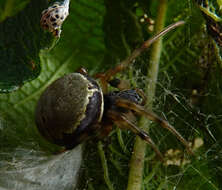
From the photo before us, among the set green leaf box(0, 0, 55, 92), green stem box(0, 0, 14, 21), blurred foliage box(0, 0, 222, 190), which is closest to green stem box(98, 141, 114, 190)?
blurred foliage box(0, 0, 222, 190)

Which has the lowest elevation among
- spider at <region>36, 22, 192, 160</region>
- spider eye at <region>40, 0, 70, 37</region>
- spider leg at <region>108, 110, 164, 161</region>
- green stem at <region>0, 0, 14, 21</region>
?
spider leg at <region>108, 110, 164, 161</region>

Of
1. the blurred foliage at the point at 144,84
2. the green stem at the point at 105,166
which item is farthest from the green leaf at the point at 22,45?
the green stem at the point at 105,166

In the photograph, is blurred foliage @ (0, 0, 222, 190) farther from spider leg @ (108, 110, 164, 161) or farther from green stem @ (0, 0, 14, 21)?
green stem @ (0, 0, 14, 21)

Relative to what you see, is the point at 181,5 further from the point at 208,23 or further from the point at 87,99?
the point at 87,99

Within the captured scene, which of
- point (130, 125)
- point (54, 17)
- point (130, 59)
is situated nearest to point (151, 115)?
point (130, 125)

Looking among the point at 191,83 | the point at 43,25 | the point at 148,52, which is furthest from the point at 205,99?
the point at 43,25

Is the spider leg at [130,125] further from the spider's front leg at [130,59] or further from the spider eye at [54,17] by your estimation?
the spider eye at [54,17]

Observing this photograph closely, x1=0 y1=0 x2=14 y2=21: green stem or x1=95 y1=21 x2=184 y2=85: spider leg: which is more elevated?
x1=0 y1=0 x2=14 y2=21: green stem

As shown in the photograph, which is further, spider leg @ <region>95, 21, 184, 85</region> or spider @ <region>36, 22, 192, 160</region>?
spider leg @ <region>95, 21, 184, 85</region>
